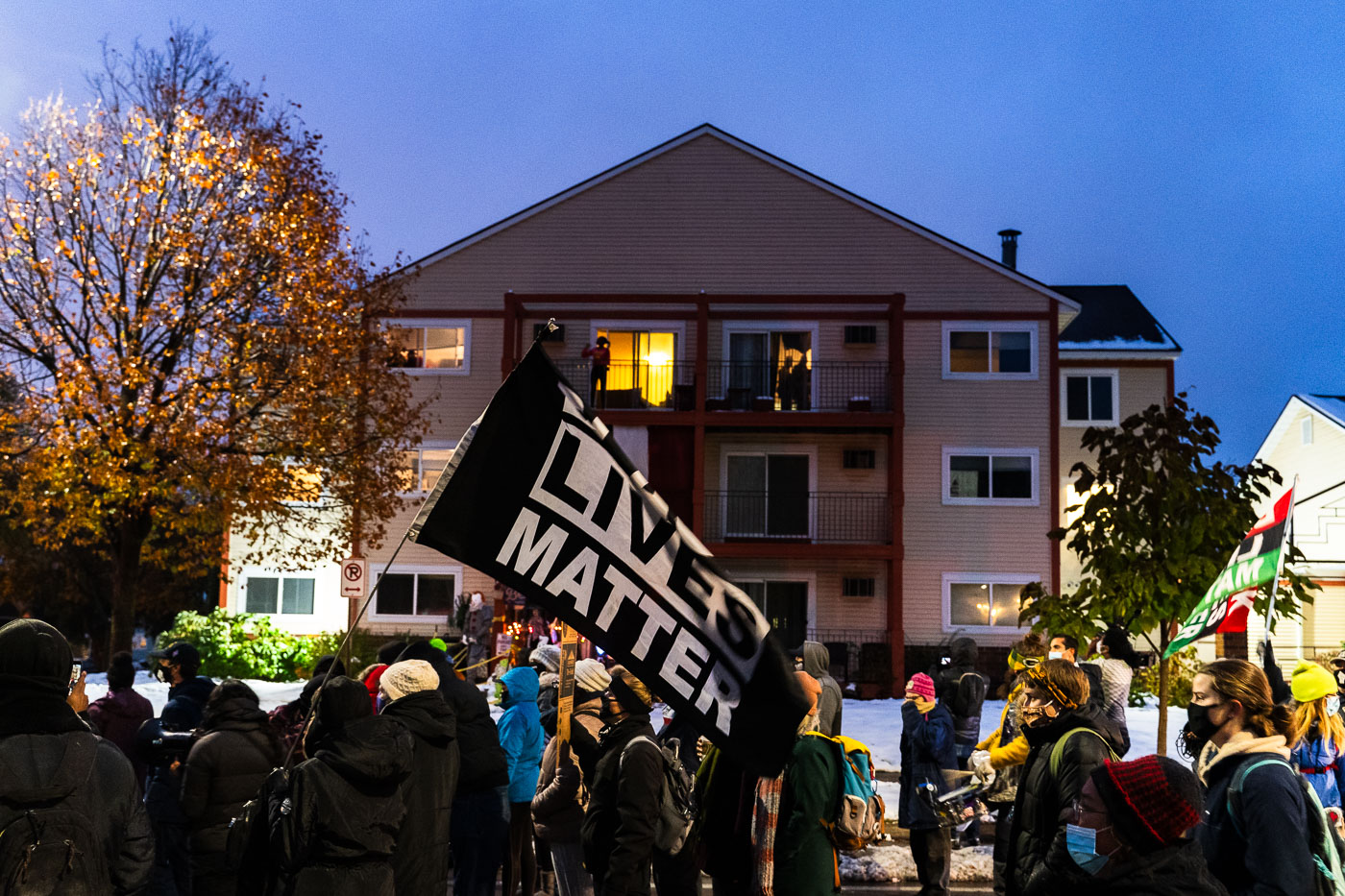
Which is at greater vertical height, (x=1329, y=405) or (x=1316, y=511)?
(x=1329, y=405)

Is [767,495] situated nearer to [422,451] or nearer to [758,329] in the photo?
[758,329]

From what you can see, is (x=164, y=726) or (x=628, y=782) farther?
(x=164, y=726)

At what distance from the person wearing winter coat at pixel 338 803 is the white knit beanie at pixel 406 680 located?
75 cm

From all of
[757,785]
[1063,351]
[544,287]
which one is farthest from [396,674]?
[1063,351]

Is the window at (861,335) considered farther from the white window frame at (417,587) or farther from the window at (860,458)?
the white window frame at (417,587)

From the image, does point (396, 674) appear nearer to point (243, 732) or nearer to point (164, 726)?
point (243, 732)

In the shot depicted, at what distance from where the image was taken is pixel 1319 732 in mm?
7215

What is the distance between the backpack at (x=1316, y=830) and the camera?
165 inches

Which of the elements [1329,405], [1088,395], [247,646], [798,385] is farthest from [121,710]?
[1329,405]

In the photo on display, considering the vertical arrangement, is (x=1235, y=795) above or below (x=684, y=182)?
below

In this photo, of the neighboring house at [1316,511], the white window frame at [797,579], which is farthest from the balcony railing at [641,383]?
the neighboring house at [1316,511]

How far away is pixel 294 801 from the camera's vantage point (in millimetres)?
4480

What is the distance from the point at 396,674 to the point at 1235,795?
363 centimetres

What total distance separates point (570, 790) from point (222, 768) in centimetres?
186
